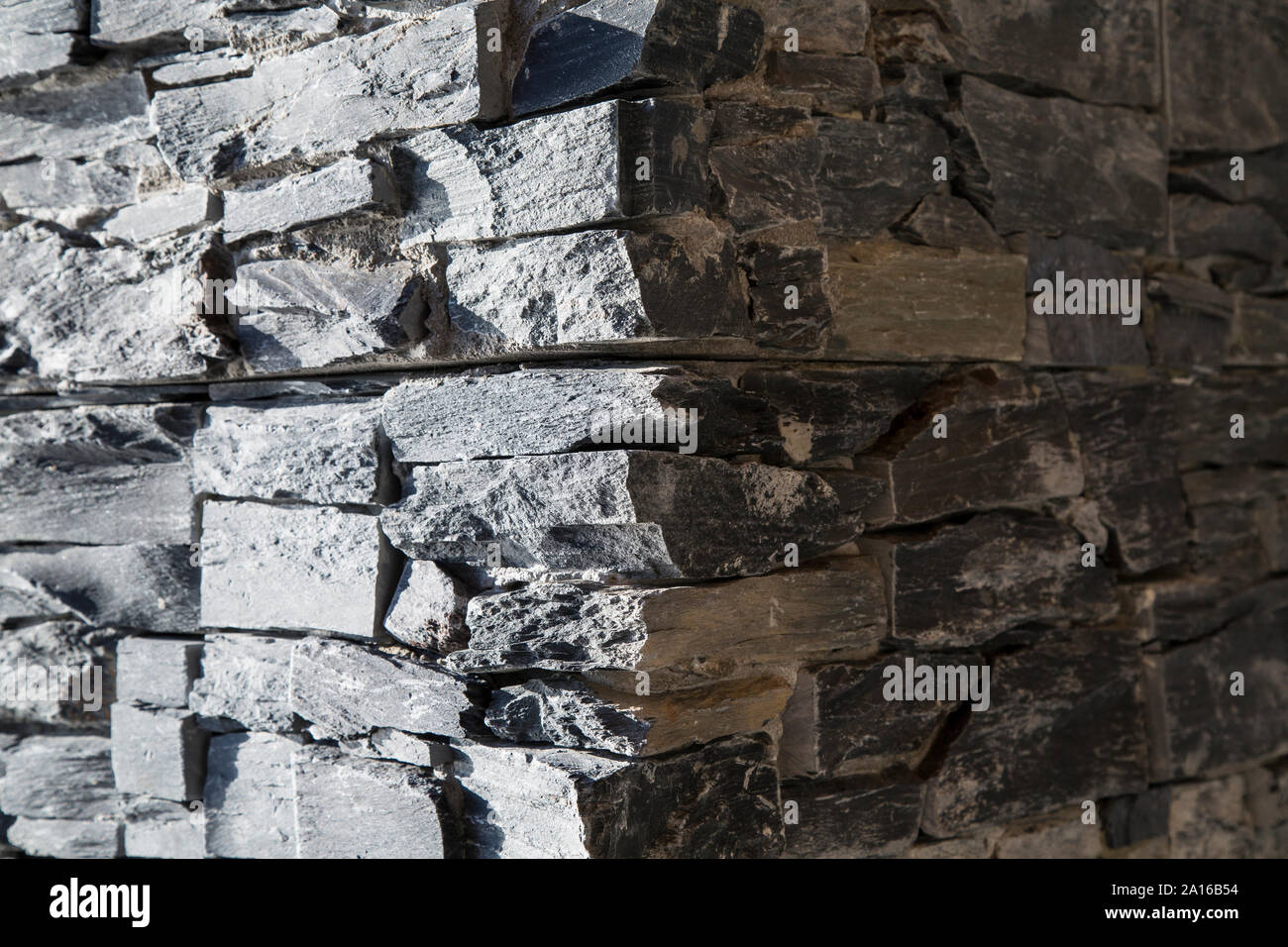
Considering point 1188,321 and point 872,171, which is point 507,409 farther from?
point 1188,321

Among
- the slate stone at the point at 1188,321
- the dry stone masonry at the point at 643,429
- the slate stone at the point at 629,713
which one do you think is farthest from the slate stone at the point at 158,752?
the slate stone at the point at 1188,321

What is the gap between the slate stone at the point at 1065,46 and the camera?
3064mm

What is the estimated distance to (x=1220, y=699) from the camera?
11.5 feet

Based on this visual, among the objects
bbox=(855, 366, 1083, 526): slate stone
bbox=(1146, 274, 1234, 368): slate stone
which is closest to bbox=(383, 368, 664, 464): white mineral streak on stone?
bbox=(855, 366, 1083, 526): slate stone

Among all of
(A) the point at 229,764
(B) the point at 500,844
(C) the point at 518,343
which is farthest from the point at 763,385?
(A) the point at 229,764

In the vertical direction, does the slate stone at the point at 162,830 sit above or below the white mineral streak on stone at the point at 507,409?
below

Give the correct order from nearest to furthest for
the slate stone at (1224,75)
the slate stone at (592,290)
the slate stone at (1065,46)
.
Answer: the slate stone at (592,290)
the slate stone at (1065,46)
the slate stone at (1224,75)

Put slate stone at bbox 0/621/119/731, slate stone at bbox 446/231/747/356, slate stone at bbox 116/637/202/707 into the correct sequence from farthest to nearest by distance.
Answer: slate stone at bbox 0/621/119/731 < slate stone at bbox 116/637/202/707 < slate stone at bbox 446/231/747/356

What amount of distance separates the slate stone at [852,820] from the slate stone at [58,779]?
1.87m

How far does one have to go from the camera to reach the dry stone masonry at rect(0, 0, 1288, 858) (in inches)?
99.4

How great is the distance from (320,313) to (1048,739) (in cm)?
211

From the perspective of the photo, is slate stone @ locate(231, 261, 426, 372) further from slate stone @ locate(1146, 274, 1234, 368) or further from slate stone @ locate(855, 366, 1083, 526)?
slate stone @ locate(1146, 274, 1234, 368)

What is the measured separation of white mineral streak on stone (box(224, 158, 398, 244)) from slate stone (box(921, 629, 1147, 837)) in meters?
1.88

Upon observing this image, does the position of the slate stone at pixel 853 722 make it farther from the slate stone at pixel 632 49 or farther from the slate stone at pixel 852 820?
the slate stone at pixel 632 49
